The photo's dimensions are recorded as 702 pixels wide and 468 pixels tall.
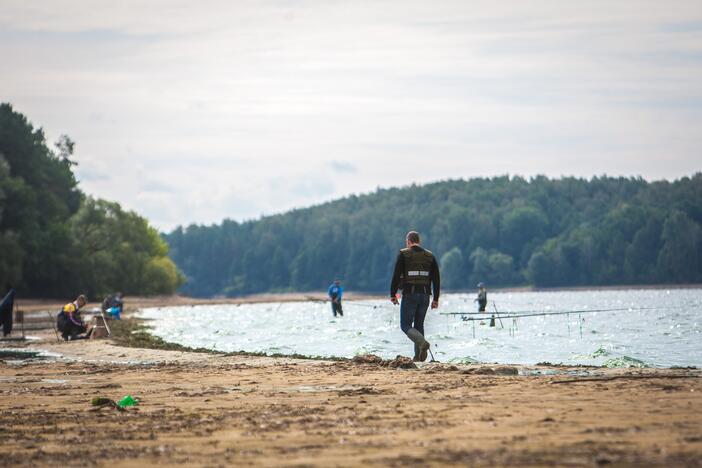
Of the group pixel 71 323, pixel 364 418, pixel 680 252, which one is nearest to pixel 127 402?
pixel 364 418

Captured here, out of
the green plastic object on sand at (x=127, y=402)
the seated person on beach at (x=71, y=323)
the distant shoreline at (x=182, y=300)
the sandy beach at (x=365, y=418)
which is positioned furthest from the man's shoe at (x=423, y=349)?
the distant shoreline at (x=182, y=300)

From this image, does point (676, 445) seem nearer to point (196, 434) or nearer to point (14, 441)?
point (196, 434)

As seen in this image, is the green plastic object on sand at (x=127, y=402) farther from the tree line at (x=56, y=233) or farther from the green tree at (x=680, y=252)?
the green tree at (x=680, y=252)

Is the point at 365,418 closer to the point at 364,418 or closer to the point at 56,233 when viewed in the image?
the point at 364,418

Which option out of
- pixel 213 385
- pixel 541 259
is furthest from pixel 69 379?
pixel 541 259

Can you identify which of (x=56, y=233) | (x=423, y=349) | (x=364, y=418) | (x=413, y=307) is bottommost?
(x=364, y=418)

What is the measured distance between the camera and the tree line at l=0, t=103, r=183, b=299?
90188 mm

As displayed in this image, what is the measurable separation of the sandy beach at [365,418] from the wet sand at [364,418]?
0.05ft

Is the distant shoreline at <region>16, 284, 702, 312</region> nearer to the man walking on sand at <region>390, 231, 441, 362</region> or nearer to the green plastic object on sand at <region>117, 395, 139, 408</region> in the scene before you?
the man walking on sand at <region>390, 231, 441, 362</region>

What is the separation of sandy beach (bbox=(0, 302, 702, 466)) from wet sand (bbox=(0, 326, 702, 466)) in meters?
0.01

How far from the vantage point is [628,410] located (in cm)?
1042

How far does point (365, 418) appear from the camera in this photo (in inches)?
416

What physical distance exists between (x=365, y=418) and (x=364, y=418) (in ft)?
0.04

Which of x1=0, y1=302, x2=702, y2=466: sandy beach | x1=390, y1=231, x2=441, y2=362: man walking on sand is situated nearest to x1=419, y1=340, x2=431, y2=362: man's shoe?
x1=390, y1=231, x2=441, y2=362: man walking on sand
